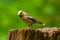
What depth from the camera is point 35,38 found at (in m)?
3.74

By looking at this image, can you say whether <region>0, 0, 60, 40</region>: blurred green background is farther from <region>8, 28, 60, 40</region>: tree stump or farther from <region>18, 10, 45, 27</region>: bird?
<region>8, 28, 60, 40</region>: tree stump

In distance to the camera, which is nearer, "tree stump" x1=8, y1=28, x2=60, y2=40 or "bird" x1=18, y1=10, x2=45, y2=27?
"tree stump" x1=8, y1=28, x2=60, y2=40

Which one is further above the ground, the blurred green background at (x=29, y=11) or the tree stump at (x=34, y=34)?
the blurred green background at (x=29, y=11)

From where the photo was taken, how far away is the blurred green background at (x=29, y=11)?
643 cm

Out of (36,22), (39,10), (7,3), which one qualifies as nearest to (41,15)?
(39,10)

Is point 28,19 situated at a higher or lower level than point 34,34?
higher

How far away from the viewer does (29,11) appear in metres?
6.48

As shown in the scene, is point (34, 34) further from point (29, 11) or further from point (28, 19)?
point (29, 11)

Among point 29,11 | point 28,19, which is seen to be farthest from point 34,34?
point 29,11

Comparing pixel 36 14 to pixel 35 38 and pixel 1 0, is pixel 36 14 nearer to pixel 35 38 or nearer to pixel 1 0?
pixel 1 0

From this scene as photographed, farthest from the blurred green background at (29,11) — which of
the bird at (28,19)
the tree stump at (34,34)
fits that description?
the tree stump at (34,34)

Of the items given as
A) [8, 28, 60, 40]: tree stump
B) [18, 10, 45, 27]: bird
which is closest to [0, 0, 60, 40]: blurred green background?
[18, 10, 45, 27]: bird

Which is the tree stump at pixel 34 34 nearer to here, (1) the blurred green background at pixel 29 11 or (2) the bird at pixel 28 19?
(2) the bird at pixel 28 19

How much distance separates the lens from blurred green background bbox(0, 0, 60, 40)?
6.43 m
